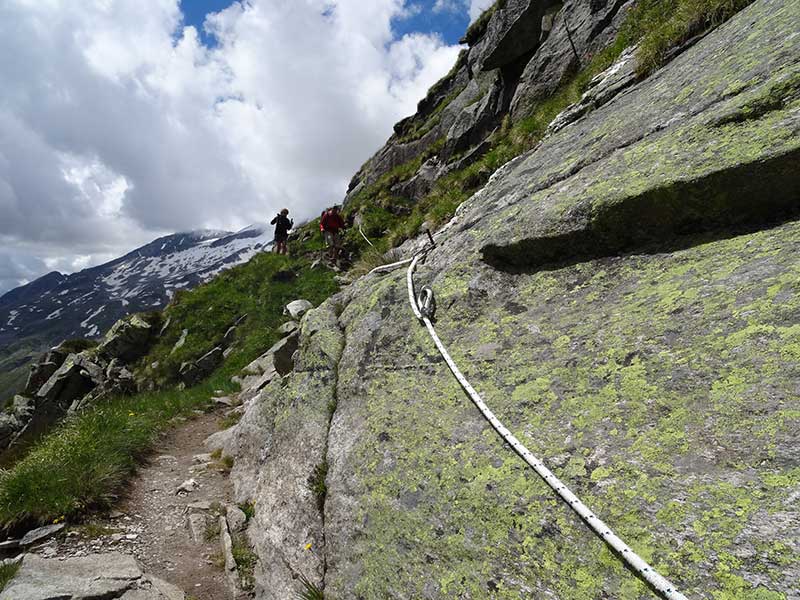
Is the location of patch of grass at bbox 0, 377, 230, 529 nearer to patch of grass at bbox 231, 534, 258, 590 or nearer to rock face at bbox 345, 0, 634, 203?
patch of grass at bbox 231, 534, 258, 590

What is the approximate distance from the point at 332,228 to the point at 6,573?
65.2 ft

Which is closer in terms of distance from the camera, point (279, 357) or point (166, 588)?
point (166, 588)

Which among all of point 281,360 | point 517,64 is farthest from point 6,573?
point 517,64

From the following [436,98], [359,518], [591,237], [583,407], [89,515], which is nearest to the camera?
[583,407]

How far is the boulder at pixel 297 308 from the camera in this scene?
66.4 ft

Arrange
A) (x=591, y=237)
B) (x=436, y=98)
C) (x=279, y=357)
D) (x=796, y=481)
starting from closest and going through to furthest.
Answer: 1. (x=796, y=481)
2. (x=591, y=237)
3. (x=279, y=357)
4. (x=436, y=98)

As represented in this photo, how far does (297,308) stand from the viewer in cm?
2062

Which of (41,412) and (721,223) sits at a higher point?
(41,412)

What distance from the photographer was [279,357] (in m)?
11.0

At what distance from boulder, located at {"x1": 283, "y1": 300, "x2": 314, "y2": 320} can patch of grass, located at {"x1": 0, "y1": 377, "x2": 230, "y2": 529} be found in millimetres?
9732

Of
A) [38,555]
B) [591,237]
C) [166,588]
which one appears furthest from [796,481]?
[38,555]

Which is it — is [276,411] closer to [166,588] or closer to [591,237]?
[166,588]

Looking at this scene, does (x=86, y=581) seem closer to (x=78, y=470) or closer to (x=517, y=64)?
(x=78, y=470)

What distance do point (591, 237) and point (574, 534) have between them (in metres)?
3.52
